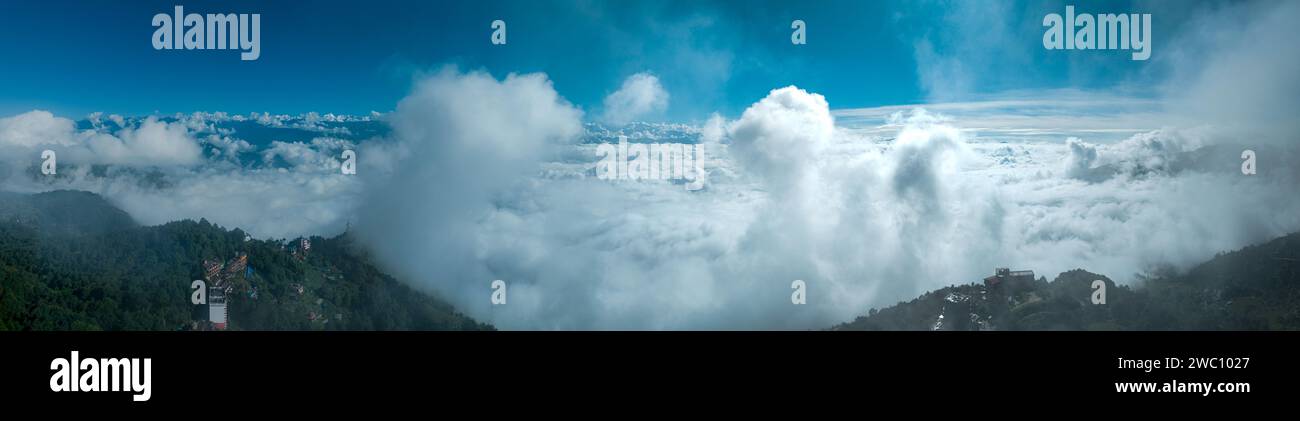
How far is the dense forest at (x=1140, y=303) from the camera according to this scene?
16.7 m

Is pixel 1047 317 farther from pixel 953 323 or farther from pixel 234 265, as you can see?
pixel 234 265

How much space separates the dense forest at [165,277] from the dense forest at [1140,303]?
13982 millimetres

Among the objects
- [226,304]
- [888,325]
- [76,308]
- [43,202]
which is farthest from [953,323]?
[43,202]

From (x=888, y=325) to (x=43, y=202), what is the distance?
2727cm

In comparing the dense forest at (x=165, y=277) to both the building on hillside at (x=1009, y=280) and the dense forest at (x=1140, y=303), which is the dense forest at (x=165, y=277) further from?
the building on hillside at (x=1009, y=280)

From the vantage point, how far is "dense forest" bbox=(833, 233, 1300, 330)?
54.6 feet

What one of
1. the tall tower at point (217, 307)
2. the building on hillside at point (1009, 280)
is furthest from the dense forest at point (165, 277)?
the building on hillside at point (1009, 280)

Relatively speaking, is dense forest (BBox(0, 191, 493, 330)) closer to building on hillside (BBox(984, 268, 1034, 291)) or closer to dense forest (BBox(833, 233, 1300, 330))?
dense forest (BBox(833, 233, 1300, 330))

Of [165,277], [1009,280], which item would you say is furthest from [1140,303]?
[165,277]

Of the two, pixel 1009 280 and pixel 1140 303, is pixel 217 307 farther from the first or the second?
pixel 1140 303

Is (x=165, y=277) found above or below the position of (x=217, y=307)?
above

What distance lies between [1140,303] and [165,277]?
2976cm

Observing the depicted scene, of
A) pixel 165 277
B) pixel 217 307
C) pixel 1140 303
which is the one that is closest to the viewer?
pixel 1140 303

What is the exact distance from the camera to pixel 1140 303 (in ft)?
57.8
